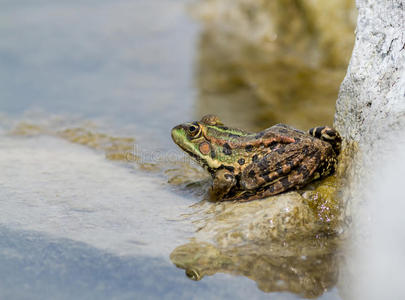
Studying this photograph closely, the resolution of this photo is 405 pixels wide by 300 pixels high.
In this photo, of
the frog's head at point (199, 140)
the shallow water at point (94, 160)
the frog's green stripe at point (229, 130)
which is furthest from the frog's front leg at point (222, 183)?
the frog's green stripe at point (229, 130)

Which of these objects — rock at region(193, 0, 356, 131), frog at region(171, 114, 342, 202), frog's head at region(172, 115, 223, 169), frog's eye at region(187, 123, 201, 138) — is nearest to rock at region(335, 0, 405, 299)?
frog at region(171, 114, 342, 202)

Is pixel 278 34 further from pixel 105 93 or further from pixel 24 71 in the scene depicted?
pixel 24 71

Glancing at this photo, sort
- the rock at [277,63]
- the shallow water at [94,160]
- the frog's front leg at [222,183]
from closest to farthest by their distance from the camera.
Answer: the shallow water at [94,160] → the frog's front leg at [222,183] → the rock at [277,63]

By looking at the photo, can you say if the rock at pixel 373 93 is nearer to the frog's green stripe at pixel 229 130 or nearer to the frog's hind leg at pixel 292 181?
the frog's hind leg at pixel 292 181

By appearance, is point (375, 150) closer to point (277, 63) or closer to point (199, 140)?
point (199, 140)

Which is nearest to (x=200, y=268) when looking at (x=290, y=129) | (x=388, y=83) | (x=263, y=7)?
(x=290, y=129)

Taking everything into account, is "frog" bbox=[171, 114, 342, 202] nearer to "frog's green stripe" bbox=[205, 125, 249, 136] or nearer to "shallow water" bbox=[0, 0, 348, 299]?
"frog's green stripe" bbox=[205, 125, 249, 136]

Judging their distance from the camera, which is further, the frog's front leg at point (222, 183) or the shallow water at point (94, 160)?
the frog's front leg at point (222, 183)
